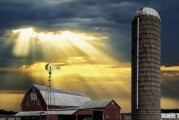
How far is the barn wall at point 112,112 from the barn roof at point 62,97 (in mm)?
11935

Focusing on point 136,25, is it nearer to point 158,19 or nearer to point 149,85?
point 158,19

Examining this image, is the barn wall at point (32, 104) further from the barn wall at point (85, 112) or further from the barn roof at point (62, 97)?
the barn wall at point (85, 112)

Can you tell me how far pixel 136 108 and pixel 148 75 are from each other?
16.9 feet

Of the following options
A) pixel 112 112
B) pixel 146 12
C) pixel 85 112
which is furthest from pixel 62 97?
pixel 146 12

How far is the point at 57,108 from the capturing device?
255 ft

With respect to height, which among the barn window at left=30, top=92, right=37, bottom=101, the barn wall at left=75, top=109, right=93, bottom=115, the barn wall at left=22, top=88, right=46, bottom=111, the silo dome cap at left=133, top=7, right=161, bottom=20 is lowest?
the barn wall at left=75, top=109, right=93, bottom=115

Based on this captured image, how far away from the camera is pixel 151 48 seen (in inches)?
2269

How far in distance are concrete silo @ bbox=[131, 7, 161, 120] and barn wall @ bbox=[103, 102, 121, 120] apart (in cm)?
1392

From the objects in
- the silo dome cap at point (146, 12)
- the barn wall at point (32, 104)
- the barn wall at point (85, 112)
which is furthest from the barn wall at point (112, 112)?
the silo dome cap at point (146, 12)

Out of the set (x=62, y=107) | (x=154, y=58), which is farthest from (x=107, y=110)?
(x=154, y=58)

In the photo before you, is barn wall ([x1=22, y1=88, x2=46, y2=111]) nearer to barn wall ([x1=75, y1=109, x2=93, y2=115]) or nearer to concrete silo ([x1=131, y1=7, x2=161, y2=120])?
barn wall ([x1=75, y1=109, x2=93, y2=115])

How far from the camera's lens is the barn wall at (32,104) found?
75.7 metres

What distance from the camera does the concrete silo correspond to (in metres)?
56.4

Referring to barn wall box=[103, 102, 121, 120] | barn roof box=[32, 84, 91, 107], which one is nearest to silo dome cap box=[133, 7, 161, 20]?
barn wall box=[103, 102, 121, 120]
